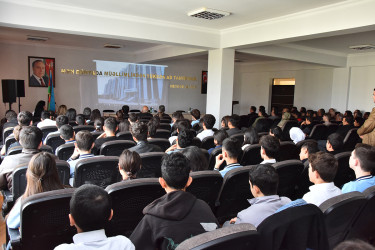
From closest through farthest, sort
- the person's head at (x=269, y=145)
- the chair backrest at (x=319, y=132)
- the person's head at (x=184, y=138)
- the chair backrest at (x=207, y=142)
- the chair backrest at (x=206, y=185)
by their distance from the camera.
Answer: the chair backrest at (x=206, y=185) → the person's head at (x=269, y=145) → the person's head at (x=184, y=138) → the chair backrest at (x=207, y=142) → the chair backrest at (x=319, y=132)

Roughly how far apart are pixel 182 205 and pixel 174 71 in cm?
1228

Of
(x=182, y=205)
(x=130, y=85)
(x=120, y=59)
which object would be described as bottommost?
(x=182, y=205)

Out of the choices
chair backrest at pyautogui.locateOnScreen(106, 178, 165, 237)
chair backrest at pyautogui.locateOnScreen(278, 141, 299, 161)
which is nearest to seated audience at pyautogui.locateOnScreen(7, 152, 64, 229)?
chair backrest at pyautogui.locateOnScreen(106, 178, 165, 237)

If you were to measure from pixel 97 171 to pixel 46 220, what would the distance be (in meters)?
0.92

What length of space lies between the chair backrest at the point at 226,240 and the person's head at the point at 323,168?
3.96 feet

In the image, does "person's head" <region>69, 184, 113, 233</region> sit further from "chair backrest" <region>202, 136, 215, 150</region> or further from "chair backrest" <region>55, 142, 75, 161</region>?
"chair backrest" <region>202, 136, 215, 150</region>

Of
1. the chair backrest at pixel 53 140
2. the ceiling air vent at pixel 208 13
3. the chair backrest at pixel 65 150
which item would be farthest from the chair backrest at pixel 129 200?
the ceiling air vent at pixel 208 13

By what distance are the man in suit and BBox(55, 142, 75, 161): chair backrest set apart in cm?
823

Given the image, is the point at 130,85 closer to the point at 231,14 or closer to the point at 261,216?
the point at 231,14

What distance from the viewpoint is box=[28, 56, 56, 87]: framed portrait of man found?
10.3m

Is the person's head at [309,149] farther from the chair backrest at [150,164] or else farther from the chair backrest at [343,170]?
the chair backrest at [150,164]

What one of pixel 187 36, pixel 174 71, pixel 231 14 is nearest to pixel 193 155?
pixel 231 14

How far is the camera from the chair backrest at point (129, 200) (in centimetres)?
183

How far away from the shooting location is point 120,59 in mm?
12070
